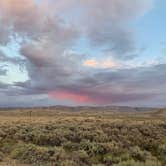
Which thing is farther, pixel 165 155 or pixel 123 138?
pixel 123 138

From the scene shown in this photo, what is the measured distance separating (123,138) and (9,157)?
7207 mm

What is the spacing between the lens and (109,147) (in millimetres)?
16156

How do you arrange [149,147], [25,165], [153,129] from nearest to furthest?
[25,165] < [149,147] < [153,129]

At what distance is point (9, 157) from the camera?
15711 millimetres

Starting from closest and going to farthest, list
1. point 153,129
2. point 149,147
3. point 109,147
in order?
point 109,147
point 149,147
point 153,129

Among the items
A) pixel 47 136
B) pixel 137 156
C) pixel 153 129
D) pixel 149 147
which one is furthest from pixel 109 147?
pixel 153 129

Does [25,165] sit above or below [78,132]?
below

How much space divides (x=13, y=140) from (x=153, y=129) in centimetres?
1022

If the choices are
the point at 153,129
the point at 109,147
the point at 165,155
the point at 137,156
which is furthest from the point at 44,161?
the point at 153,129

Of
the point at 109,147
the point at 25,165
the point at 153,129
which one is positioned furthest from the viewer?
the point at 153,129

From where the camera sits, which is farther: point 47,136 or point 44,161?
point 47,136

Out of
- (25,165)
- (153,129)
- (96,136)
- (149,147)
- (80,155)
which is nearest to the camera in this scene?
(25,165)

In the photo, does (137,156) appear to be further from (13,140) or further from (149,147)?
(13,140)

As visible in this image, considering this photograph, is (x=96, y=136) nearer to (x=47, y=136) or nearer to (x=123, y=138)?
(x=123, y=138)
